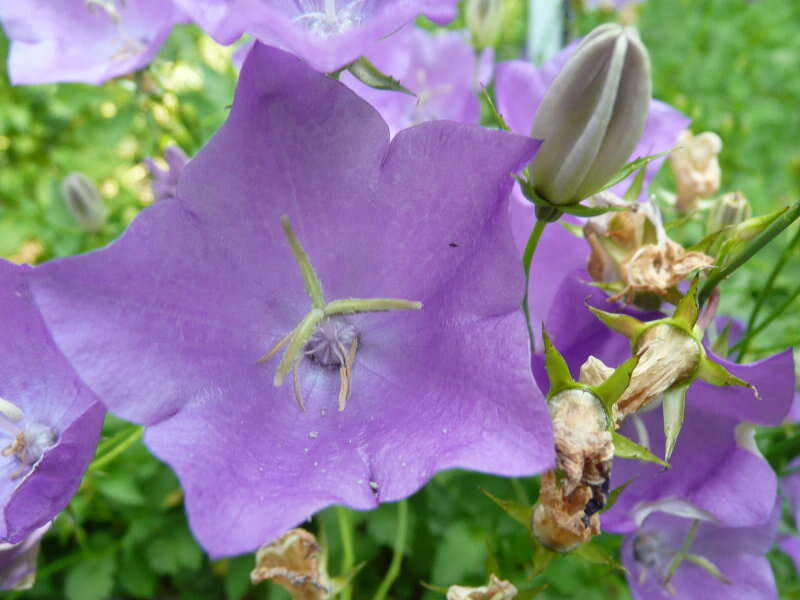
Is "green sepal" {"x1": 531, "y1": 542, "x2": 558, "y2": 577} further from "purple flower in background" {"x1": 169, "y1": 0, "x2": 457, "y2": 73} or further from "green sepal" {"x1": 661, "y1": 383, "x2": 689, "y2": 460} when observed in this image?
"purple flower in background" {"x1": 169, "y1": 0, "x2": 457, "y2": 73}

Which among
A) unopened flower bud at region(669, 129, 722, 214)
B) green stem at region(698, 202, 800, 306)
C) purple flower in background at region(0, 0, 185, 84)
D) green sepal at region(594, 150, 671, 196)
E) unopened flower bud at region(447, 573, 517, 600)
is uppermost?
purple flower in background at region(0, 0, 185, 84)

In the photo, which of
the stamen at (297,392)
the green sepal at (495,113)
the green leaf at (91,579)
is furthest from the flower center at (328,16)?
the green leaf at (91,579)

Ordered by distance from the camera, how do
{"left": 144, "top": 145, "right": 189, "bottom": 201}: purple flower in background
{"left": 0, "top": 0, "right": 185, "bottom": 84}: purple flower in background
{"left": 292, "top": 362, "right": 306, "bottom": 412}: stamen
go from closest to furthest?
{"left": 292, "top": 362, "right": 306, "bottom": 412}: stamen, {"left": 0, "top": 0, "right": 185, "bottom": 84}: purple flower in background, {"left": 144, "top": 145, "right": 189, "bottom": 201}: purple flower in background

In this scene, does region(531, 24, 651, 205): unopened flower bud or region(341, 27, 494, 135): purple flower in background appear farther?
region(341, 27, 494, 135): purple flower in background

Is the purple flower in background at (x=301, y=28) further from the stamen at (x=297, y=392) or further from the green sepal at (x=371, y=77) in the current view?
the stamen at (x=297, y=392)

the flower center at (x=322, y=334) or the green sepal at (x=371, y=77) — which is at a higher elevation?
the green sepal at (x=371, y=77)

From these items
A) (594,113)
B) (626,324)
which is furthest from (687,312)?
(594,113)

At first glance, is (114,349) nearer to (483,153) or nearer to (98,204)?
(483,153)

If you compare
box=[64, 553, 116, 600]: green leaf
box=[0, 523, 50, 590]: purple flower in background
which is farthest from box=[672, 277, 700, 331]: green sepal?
box=[64, 553, 116, 600]: green leaf
